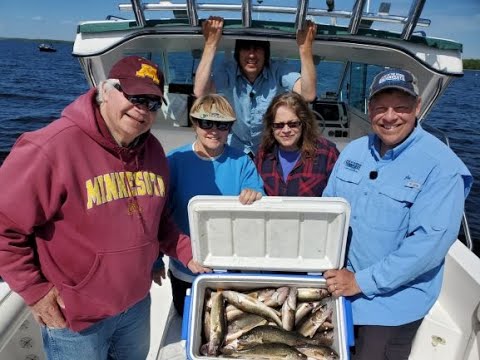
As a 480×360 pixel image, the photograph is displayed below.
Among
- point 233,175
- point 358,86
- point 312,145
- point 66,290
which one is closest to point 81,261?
point 66,290

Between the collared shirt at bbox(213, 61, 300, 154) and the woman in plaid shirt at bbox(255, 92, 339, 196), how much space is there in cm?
86

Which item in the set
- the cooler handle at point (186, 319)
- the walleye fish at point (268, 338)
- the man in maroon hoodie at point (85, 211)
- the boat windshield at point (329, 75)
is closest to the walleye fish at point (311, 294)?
the walleye fish at point (268, 338)

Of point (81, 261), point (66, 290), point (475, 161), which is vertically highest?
point (81, 261)

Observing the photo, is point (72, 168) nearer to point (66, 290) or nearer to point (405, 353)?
point (66, 290)

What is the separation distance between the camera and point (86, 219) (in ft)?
6.04

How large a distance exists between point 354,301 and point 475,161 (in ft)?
47.3

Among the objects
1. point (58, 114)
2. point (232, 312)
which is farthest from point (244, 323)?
point (58, 114)

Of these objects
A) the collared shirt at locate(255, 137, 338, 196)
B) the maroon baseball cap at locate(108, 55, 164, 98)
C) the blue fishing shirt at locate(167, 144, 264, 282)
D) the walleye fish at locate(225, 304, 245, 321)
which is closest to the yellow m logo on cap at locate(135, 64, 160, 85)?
the maroon baseball cap at locate(108, 55, 164, 98)

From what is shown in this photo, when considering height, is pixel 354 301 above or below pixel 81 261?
below

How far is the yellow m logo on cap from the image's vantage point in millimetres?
1854

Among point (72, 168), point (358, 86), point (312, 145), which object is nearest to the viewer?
point (72, 168)

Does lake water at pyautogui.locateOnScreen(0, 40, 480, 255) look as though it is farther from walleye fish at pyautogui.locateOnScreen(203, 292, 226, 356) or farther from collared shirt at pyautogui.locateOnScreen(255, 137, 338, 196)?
walleye fish at pyautogui.locateOnScreen(203, 292, 226, 356)

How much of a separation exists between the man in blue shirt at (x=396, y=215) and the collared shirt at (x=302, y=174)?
1.68 ft

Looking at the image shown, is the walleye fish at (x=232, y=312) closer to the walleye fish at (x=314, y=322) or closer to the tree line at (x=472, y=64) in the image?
the walleye fish at (x=314, y=322)
